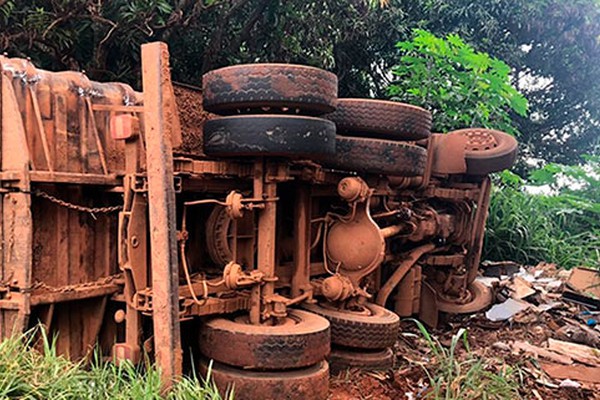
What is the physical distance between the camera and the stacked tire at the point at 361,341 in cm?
362

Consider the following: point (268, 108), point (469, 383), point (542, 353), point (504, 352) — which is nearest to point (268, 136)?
point (268, 108)

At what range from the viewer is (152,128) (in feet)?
9.54

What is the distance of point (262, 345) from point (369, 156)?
153cm

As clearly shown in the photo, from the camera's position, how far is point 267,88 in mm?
2992

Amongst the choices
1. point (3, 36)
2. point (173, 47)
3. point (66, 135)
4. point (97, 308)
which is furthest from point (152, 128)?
point (173, 47)

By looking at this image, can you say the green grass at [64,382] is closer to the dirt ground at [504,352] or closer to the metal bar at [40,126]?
the metal bar at [40,126]

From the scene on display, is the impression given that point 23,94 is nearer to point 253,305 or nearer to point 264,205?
point 264,205

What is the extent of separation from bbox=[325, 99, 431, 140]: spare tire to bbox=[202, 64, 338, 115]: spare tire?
2.36ft

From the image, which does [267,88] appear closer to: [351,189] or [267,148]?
[267,148]

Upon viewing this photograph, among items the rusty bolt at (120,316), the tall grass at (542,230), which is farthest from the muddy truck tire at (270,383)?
the tall grass at (542,230)

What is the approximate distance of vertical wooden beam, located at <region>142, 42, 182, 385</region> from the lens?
2850 millimetres

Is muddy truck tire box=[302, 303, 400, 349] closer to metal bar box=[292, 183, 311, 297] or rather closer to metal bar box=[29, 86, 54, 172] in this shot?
metal bar box=[292, 183, 311, 297]

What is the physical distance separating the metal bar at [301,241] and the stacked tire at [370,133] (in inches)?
12.0

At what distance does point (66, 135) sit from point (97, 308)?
3.23 ft
